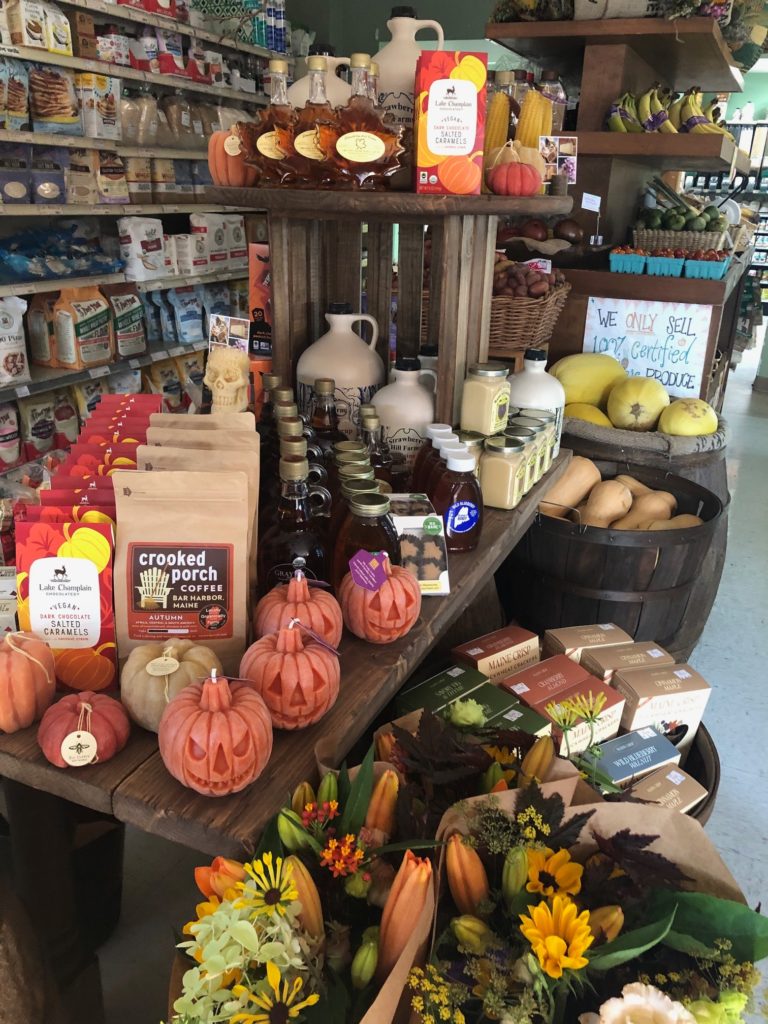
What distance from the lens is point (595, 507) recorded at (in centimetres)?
249

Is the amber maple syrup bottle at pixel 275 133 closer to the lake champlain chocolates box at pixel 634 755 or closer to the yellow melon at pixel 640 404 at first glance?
the lake champlain chocolates box at pixel 634 755

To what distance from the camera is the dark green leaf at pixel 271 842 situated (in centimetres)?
88

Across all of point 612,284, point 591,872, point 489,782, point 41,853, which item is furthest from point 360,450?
point 612,284

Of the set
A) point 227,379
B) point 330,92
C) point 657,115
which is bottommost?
point 227,379

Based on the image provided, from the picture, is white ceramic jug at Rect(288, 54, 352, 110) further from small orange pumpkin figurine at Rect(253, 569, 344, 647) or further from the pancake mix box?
small orange pumpkin figurine at Rect(253, 569, 344, 647)

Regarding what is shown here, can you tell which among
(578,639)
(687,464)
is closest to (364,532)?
(578,639)

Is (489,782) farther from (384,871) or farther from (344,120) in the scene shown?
(344,120)

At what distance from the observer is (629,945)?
A: 29.7 inches

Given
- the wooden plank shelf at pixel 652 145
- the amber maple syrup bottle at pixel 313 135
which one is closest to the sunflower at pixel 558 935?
the amber maple syrup bottle at pixel 313 135

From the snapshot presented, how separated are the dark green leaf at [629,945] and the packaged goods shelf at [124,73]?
367cm

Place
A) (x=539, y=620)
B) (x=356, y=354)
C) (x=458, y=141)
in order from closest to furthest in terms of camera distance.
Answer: (x=458, y=141)
(x=356, y=354)
(x=539, y=620)

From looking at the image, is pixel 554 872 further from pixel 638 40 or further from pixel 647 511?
pixel 638 40

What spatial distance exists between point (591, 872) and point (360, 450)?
771 millimetres

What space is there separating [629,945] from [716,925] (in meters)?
0.11
